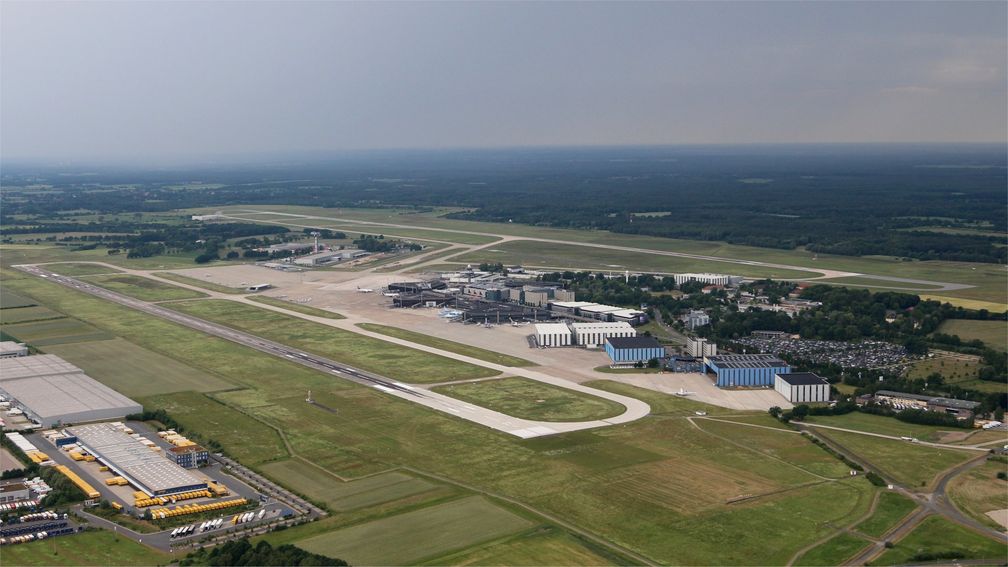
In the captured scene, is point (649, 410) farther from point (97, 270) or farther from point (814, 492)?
point (97, 270)

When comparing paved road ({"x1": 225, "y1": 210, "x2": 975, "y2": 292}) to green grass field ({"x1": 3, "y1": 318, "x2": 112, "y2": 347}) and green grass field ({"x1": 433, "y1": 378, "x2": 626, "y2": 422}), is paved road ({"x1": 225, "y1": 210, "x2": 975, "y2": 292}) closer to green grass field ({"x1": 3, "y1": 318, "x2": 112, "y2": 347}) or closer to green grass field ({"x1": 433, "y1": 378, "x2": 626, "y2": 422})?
green grass field ({"x1": 433, "y1": 378, "x2": 626, "y2": 422})

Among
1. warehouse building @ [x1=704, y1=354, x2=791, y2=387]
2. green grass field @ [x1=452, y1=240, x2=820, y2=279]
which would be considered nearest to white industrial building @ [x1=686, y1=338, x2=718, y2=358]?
warehouse building @ [x1=704, y1=354, x2=791, y2=387]

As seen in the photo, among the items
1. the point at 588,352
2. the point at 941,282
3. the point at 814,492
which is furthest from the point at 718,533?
the point at 941,282

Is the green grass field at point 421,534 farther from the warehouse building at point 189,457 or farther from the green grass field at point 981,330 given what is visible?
the green grass field at point 981,330

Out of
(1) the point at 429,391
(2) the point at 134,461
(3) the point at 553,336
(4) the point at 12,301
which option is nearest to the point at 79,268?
(4) the point at 12,301

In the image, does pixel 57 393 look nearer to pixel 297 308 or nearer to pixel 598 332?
pixel 297 308

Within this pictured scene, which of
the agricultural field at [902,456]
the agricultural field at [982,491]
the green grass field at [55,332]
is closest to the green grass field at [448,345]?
the green grass field at [55,332]
